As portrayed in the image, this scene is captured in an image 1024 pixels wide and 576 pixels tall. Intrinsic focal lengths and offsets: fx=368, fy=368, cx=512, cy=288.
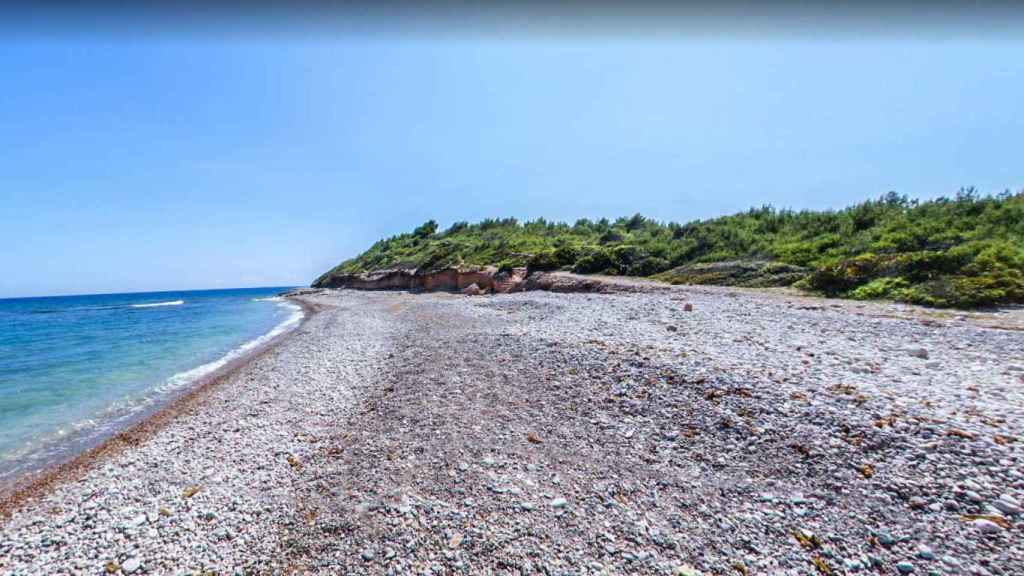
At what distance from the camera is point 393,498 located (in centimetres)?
444

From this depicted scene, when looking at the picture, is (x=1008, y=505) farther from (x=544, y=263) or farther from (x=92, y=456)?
(x=544, y=263)

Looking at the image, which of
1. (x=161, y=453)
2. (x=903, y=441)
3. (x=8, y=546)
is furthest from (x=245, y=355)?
(x=903, y=441)

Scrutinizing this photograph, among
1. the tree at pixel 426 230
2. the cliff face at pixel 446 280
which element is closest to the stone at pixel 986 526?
the cliff face at pixel 446 280

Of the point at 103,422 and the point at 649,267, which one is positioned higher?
the point at 649,267

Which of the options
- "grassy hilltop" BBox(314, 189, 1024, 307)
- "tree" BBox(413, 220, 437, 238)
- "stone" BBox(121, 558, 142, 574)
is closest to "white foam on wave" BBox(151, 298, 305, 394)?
Result: "stone" BBox(121, 558, 142, 574)

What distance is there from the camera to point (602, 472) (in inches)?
180

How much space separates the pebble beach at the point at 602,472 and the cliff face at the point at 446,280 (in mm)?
20111

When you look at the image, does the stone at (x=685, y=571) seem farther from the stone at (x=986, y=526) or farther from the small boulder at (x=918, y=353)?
the small boulder at (x=918, y=353)

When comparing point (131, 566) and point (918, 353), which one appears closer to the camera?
point (131, 566)

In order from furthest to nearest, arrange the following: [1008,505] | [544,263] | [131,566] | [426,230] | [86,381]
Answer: [426,230] → [544,263] → [86,381] → [131,566] → [1008,505]

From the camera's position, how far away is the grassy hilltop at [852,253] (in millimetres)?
12227

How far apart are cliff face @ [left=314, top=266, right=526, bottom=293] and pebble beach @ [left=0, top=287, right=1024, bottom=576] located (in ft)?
66.0

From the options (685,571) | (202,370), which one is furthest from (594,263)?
(685,571)

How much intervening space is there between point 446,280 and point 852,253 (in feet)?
Result: 98.5
